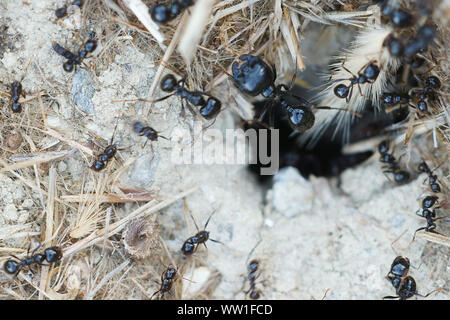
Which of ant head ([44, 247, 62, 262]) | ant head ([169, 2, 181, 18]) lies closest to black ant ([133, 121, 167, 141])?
ant head ([169, 2, 181, 18])

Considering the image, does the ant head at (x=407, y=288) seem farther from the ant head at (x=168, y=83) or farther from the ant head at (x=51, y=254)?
the ant head at (x=51, y=254)

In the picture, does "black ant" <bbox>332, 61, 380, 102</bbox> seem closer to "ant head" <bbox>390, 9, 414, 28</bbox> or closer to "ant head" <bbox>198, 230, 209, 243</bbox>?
"ant head" <bbox>390, 9, 414, 28</bbox>

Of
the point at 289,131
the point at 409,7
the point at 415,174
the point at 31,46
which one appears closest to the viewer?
the point at 409,7

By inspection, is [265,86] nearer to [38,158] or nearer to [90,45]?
[90,45]

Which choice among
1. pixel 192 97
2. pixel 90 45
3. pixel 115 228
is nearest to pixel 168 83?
pixel 192 97

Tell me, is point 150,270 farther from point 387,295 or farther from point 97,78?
point 387,295
